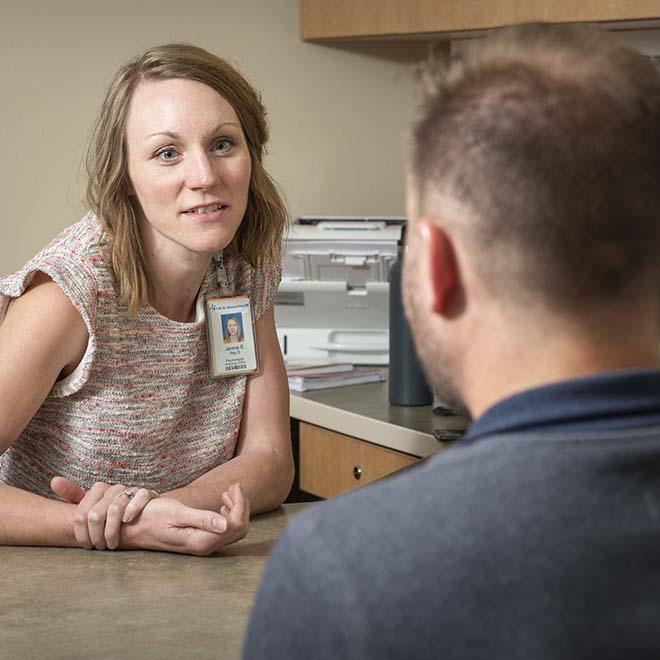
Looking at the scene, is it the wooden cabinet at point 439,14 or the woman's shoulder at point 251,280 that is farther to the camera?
the wooden cabinet at point 439,14

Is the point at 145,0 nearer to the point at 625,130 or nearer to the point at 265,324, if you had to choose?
the point at 265,324

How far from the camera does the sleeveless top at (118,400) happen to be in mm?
1601

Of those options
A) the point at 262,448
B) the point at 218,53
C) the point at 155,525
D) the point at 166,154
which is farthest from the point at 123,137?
the point at 218,53

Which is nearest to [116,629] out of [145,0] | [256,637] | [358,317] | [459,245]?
[256,637]

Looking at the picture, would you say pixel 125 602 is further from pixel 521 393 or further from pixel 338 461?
pixel 338 461

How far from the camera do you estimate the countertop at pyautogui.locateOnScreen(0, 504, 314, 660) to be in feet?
3.51

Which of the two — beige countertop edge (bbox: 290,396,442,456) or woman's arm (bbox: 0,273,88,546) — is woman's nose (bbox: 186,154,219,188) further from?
beige countertop edge (bbox: 290,396,442,456)

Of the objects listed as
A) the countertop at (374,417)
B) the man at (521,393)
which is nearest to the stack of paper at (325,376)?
the countertop at (374,417)

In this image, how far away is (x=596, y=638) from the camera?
56 centimetres

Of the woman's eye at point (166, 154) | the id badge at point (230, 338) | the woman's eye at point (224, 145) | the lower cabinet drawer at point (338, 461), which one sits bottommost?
the lower cabinet drawer at point (338, 461)

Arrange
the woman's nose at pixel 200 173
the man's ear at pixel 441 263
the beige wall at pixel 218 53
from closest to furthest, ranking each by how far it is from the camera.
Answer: the man's ear at pixel 441 263 → the woman's nose at pixel 200 173 → the beige wall at pixel 218 53

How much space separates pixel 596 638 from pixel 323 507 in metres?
0.16

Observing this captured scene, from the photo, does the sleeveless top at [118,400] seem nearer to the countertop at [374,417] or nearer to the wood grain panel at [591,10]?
the countertop at [374,417]

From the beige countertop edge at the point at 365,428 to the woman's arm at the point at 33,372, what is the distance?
0.86 metres
